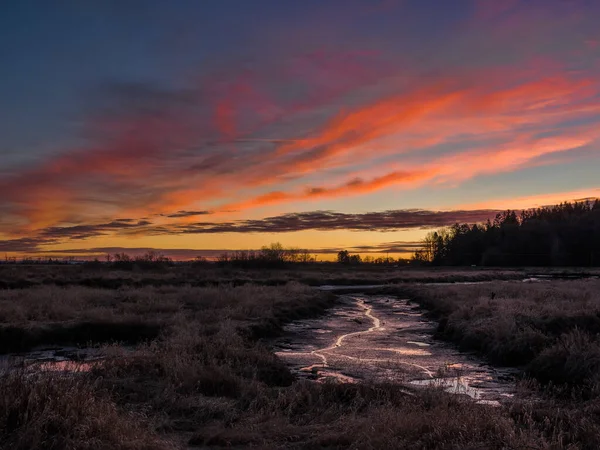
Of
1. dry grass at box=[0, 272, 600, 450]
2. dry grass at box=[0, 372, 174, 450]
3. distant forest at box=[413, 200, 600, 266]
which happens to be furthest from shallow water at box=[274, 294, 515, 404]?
distant forest at box=[413, 200, 600, 266]

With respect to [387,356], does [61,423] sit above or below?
above

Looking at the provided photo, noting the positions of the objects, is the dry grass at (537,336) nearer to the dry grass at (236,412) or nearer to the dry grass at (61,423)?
the dry grass at (236,412)

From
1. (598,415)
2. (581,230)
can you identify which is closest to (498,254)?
(581,230)

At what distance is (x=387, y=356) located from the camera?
21.0 meters

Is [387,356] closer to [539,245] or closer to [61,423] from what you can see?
[61,423]

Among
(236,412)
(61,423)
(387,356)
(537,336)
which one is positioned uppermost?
(61,423)

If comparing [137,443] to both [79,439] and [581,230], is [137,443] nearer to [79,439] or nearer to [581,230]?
[79,439]

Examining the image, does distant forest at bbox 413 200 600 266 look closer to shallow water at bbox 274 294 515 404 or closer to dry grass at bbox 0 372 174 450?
shallow water at bbox 274 294 515 404

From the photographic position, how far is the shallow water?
15984mm

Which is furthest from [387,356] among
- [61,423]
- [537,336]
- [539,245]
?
[539,245]

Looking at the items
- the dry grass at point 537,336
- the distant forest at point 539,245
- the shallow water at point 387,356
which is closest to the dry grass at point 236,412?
the dry grass at point 537,336

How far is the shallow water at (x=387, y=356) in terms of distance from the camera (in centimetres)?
1598

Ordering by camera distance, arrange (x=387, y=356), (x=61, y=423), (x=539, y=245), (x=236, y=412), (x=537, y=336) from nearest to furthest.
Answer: (x=61, y=423) → (x=236, y=412) → (x=537, y=336) → (x=387, y=356) → (x=539, y=245)

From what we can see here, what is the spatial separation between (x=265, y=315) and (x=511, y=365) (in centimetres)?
1474
